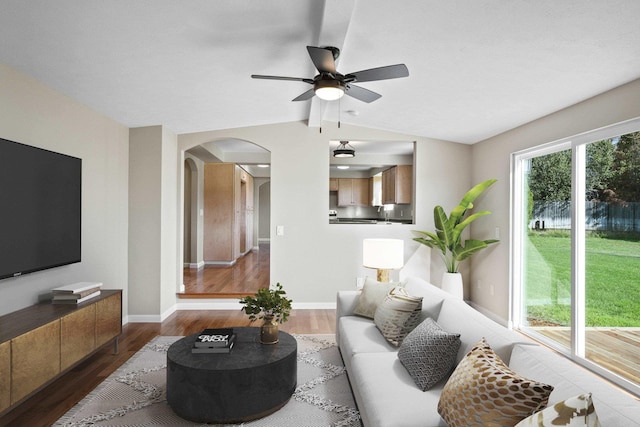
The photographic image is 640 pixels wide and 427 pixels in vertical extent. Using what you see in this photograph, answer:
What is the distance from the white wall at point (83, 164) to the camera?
2867 mm

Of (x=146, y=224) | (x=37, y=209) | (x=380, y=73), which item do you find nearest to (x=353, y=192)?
(x=146, y=224)

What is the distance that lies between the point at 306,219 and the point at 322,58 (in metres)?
3.13

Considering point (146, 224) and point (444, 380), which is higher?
point (146, 224)

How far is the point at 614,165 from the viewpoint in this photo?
3182 mm

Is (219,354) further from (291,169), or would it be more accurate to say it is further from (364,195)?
(364,195)

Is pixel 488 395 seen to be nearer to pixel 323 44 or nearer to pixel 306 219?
pixel 323 44

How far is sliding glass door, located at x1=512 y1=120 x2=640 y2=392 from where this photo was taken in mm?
3057

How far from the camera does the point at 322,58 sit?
2.43 metres

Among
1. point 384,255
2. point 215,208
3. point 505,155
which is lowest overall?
point 384,255

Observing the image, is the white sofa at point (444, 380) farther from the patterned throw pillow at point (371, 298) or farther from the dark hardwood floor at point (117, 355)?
the dark hardwood floor at point (117, 355)

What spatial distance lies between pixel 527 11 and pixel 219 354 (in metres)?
2.84

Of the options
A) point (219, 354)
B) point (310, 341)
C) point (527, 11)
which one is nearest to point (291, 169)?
point (310, 341)

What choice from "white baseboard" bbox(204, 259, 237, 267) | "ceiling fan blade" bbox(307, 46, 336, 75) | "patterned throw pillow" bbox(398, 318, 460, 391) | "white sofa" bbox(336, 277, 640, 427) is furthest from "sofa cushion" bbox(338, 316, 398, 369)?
"white baseboard" bbox(204, 259, 237, 267)

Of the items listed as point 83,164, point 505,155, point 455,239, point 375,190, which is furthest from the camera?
point 375,190
